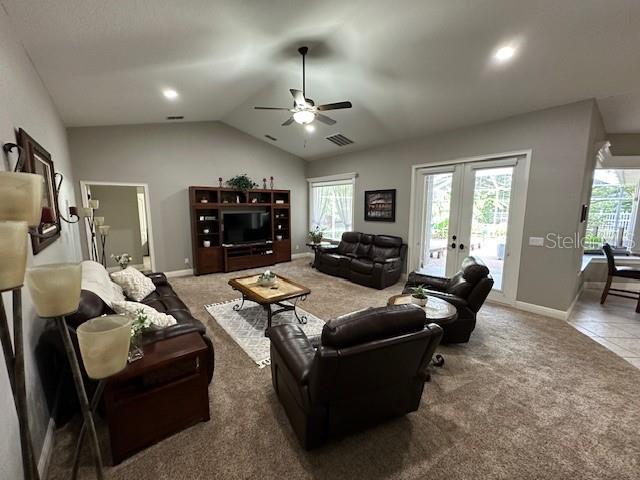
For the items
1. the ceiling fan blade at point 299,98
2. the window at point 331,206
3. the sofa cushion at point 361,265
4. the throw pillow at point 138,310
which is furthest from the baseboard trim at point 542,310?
the throw pillow at point 138,310

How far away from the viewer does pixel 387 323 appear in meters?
1.59

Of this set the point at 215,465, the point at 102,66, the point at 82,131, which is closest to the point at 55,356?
the point at 215,465

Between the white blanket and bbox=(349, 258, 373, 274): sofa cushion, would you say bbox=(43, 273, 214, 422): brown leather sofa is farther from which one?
bbox=(349, 258, 373, 274): sofa cushion

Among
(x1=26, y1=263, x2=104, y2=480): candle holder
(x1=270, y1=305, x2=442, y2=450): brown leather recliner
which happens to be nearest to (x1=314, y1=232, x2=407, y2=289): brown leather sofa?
(x1=270, y1=305, x2=442, y2=450): brown leather recliner

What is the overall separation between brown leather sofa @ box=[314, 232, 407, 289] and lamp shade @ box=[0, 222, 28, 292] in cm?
474

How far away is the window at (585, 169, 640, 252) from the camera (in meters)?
5.24

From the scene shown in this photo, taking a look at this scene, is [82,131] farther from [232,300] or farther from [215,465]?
[215,465]

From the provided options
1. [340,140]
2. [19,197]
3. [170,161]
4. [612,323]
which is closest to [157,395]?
[19,197]

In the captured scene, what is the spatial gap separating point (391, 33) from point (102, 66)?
3049 mm

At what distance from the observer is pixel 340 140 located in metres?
6.11

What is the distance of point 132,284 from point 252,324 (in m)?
1.49

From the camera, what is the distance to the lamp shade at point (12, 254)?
72 centimetres

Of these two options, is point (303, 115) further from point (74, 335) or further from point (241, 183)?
point (241, 183)

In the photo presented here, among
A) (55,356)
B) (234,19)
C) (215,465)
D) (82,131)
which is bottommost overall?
(215,465)
